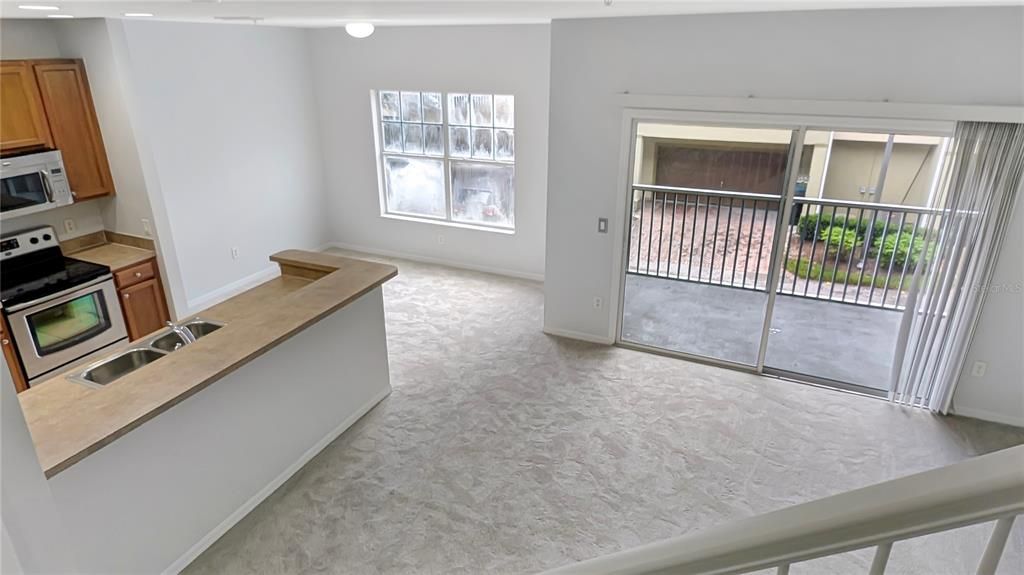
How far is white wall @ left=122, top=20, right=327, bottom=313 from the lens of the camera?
190 inches

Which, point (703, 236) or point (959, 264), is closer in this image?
point (959, 264)

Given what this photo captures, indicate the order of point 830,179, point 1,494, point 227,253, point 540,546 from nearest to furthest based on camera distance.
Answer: point 1,494 < point 540,546 < point 830,179 < point 227,253

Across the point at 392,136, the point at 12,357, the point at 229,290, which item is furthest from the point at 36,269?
the point at 392,136

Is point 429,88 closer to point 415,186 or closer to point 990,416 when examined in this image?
point 415,186

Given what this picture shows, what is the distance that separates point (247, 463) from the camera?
3000mm

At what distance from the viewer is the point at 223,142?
218 inches

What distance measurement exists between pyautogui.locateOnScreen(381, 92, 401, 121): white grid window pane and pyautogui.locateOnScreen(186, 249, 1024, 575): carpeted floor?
3.02 meters

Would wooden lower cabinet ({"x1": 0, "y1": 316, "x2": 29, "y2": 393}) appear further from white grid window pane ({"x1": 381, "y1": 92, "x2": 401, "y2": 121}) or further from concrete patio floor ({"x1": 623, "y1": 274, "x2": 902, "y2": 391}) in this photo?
concrete patio floor ({"x1": 623, "y1": 274, "x2": 902, "y2": 391})

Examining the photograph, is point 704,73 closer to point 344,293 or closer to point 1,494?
point 344,293

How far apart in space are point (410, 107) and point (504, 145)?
123 centimetres

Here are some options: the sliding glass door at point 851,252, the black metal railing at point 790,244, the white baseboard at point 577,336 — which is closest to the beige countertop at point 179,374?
the white baseboard at point 577,336

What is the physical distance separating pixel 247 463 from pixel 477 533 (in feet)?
4.19

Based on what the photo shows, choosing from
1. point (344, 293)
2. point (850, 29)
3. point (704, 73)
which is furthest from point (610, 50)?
point (344, 293)

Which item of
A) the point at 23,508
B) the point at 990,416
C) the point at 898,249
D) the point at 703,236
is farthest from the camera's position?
the point at 703,236
